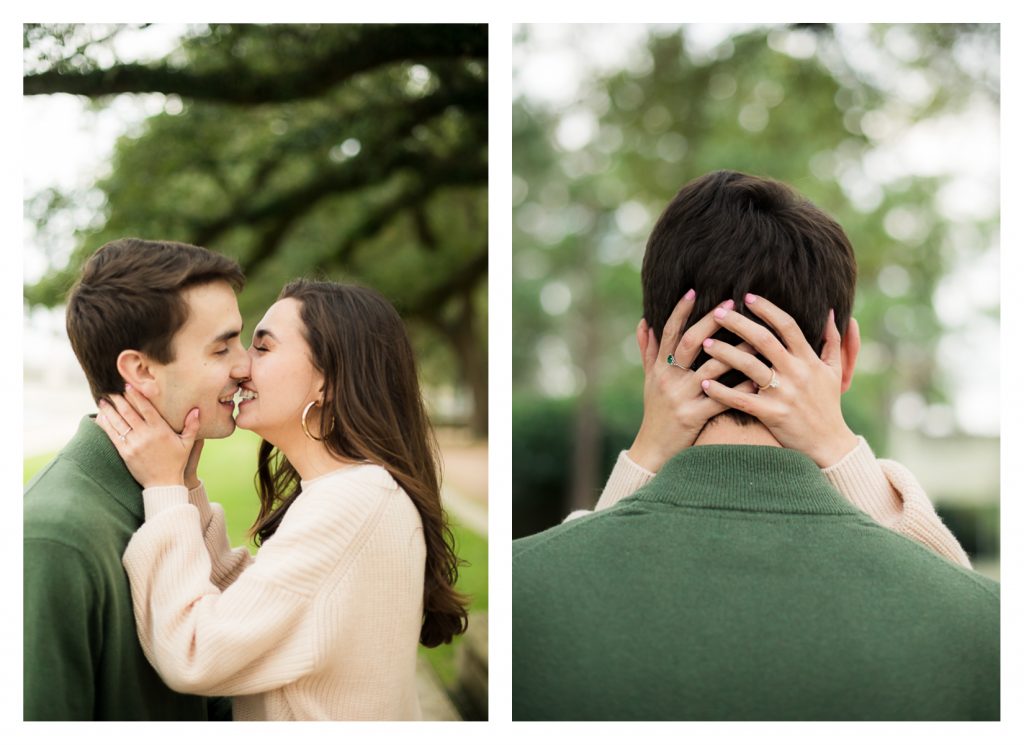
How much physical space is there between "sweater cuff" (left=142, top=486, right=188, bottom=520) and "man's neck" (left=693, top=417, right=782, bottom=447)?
3.63 feet

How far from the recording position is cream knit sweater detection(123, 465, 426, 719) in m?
1.77

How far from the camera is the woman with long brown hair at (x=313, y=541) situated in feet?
5.89

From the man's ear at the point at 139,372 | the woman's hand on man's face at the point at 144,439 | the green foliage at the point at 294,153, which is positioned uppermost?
the green foliage at the point at 294,153

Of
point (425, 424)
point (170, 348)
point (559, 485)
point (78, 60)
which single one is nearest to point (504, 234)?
point (425, 424)

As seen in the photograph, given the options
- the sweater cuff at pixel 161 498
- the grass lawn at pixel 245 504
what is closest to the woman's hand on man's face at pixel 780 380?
the sweater cuff at pixel 161 498

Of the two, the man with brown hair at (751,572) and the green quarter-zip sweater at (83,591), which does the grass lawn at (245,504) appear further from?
the man with brown hair at (751,572)

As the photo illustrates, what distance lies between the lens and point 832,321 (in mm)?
1746

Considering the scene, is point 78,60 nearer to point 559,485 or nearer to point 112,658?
point 112,658

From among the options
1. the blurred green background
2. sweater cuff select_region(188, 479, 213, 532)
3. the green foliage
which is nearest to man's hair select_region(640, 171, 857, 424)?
sweater cuff select_region(188, 479, 213, 532)

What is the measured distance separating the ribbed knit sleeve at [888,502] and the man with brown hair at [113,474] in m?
1.33

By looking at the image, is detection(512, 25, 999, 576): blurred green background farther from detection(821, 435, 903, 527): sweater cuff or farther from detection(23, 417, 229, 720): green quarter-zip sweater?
detection(23, 417, 229, 720): green quarter-zip sweater

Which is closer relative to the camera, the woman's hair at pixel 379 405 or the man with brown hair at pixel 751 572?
the man with brown hair at pixel 751 572

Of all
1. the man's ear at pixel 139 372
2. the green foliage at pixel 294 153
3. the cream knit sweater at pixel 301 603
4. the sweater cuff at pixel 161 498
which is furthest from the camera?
the green foliage at pixel 294 153

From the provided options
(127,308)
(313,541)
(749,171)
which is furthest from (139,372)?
(749,171)
